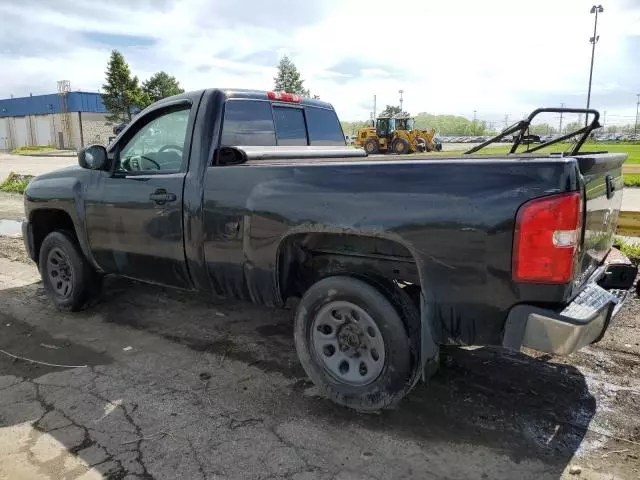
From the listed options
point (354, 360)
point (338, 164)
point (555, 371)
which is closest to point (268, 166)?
point (338, 164)

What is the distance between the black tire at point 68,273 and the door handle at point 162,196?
145 cm

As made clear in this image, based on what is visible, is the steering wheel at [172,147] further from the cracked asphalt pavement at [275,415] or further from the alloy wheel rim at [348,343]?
the alloy wheel rim at [348,343]

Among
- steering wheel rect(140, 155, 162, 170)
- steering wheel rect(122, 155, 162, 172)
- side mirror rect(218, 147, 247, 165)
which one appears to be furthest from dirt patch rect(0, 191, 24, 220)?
side mirror rect(218, 147, 247, 165)

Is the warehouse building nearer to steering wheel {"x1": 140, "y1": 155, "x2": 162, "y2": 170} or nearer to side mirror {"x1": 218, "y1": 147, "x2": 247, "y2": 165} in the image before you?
steering wheel {"x1": 140, "y1": 155, "x2": 162, "y2": 170}

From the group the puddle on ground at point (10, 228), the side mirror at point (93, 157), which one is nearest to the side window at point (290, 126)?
the side mirror at point (93, 157)

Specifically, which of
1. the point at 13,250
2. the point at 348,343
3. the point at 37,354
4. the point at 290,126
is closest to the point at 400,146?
the point at 13,250

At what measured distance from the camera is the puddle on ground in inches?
356

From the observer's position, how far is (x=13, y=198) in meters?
13.7

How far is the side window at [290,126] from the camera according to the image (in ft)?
14.4

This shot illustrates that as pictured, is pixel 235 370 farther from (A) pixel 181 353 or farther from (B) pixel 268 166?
(B) pixel 268 166

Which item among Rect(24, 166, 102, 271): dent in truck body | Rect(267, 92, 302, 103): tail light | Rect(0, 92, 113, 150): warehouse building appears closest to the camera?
Rect(267, 92, 302, 103): tail light

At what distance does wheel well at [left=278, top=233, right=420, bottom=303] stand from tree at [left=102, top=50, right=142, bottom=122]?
48418mm

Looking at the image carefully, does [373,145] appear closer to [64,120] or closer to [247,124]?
[247,124]

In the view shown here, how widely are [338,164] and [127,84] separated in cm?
4975
